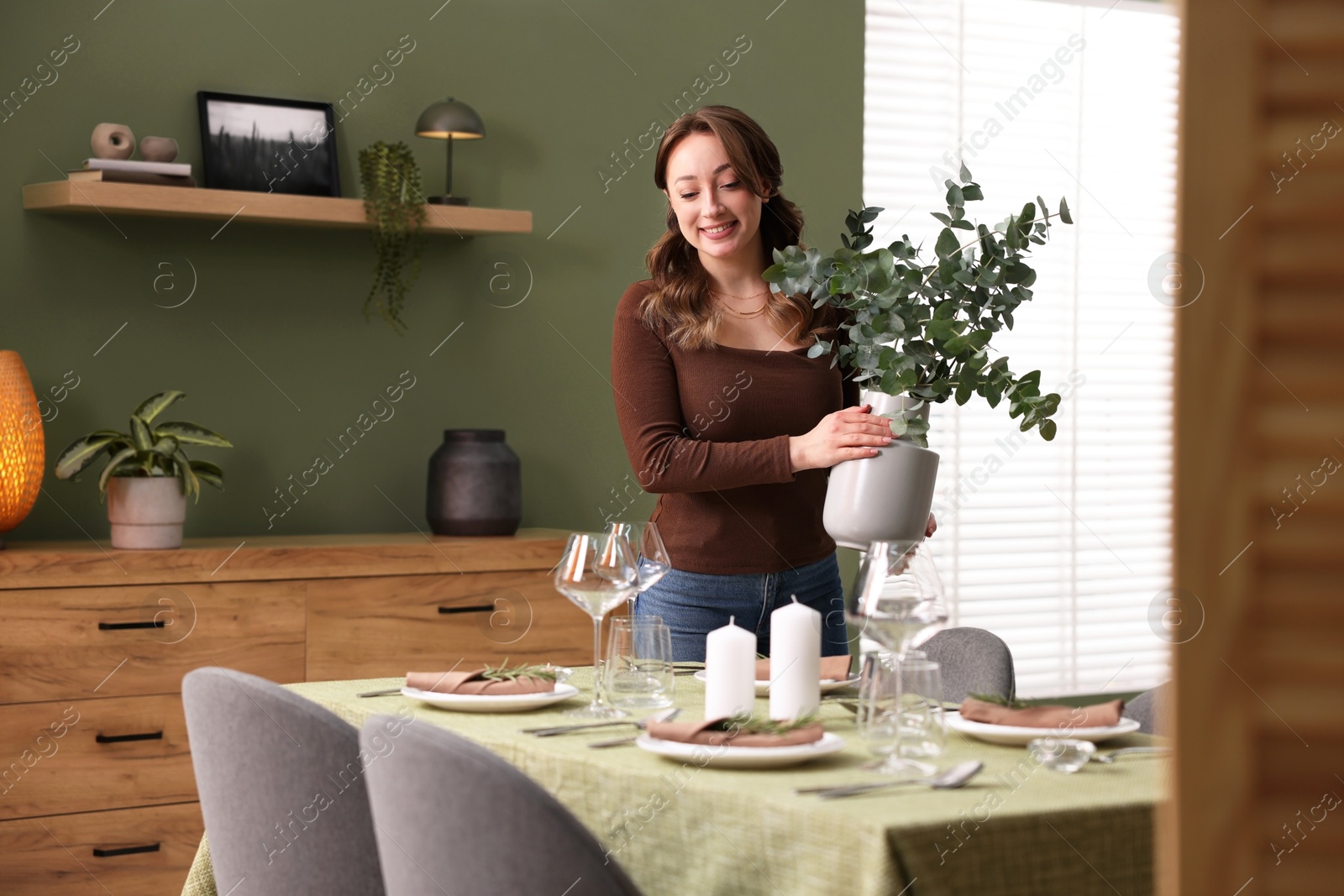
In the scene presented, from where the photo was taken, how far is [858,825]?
3.75 ft

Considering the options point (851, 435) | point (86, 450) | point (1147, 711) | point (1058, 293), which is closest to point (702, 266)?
point (851, 435)

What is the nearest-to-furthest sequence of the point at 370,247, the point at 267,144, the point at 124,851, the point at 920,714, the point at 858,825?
1. the point at 858,825
2. the point at 920,714
3. the point at 124,851
4. the point at 267,144
5. the point at 370,247

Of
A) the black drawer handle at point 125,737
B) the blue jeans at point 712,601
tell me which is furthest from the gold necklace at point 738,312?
the black drawer handle at point 125,737

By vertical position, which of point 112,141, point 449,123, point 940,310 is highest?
point 449,123

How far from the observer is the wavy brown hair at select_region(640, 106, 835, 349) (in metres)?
2.31

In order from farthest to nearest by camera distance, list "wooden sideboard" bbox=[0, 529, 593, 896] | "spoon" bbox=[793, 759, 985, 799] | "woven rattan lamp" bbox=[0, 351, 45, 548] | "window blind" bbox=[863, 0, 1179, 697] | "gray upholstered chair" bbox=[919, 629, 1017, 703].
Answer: "window blind" bbox=[863, 0, 1179, 697] → "woven rattan lamp" bbox=[0, 351, 45, 548] → "wooden sideboard" bbox=[0, 529, 593, 896] → "gray upholstered chair" bbox=[919, 629, 1017, 703] → "spoon" bbox=[793, 759, 985, 799]

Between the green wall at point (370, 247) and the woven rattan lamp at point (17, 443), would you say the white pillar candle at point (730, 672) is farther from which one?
the green wall at point (370, 247)

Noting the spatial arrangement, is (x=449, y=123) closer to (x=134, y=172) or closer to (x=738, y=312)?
(x=134, y=172)

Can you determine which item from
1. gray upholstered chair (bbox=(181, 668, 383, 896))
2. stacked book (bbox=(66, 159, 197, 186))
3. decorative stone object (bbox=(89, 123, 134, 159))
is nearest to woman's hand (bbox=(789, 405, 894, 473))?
gray upholstered chair (bbox=(181, 668, 383, 896))

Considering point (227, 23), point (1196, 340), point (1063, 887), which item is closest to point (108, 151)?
point (227, 23)

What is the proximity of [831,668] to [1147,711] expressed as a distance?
50 centimetres

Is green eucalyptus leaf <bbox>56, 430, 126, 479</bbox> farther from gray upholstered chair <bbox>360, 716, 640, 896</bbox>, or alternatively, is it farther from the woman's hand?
gray upholstered chair <bbox>360, 716, 640, 896</bbox>

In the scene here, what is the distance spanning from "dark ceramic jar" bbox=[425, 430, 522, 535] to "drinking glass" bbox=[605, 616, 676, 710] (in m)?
1.76

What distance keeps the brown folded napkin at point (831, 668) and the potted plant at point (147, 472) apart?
1711 mm
